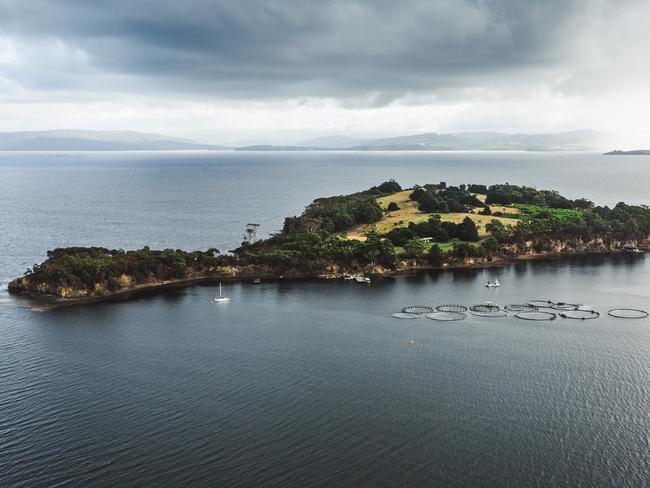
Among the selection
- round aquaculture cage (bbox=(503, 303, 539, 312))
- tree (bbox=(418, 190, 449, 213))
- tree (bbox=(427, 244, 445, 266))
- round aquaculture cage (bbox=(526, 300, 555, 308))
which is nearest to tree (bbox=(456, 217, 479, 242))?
tree (bbox=(427, 244, 445, 266))

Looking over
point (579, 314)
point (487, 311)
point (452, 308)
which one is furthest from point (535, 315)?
point (452, 308)

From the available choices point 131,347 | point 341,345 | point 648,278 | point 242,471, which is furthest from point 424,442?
point 648,278

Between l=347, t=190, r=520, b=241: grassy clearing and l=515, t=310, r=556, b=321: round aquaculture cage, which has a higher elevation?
l=347, t=190, r=520, b=241: grassy clearing

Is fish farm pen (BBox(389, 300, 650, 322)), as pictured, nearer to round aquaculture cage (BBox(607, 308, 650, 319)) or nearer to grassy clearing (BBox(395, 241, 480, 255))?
round aquaculture cage (BBox(607, 308, 650, 319))

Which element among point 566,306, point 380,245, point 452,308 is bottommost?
point 566,306

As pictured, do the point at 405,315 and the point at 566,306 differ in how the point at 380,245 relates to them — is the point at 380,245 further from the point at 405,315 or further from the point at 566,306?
the point at 566,306

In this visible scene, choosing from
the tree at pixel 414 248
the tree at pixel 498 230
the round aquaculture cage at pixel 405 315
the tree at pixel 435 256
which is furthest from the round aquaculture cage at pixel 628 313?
the tree at pixel 498 230

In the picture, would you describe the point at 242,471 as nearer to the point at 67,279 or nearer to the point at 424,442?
the point at 424,442
